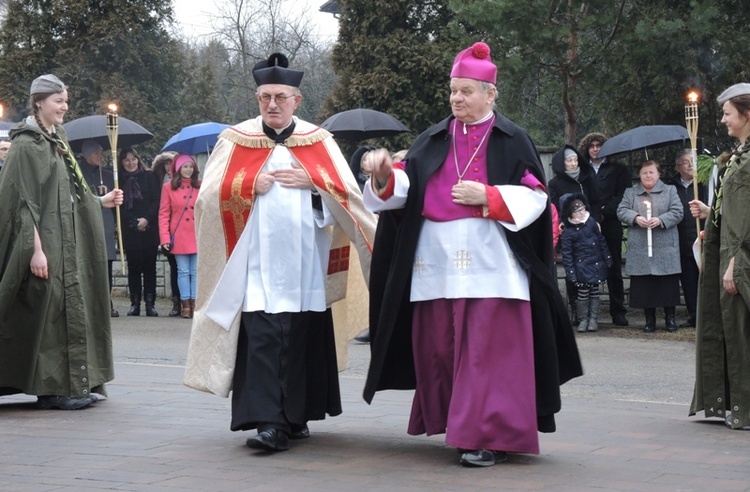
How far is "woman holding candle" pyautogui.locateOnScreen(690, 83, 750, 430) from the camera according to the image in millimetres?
7277

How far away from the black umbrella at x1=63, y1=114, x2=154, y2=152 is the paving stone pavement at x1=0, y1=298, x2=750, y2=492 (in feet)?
20.0

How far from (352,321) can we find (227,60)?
3340cm

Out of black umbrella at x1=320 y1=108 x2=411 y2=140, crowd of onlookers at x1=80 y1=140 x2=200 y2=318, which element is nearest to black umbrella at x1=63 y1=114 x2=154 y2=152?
crowd of onlookers at x1=80 y1=140 x2=200 y2=318

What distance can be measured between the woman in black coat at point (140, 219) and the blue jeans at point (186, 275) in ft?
1.77

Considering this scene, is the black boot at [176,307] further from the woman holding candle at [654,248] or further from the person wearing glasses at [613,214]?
the woman holding candle at [654,248]

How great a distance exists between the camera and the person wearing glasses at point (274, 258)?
659 cm

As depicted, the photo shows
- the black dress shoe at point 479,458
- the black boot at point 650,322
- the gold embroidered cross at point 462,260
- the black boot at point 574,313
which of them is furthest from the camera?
the black boot at point 574,313

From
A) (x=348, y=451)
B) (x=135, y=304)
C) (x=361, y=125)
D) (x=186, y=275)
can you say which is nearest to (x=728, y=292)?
(x=348, y=451)

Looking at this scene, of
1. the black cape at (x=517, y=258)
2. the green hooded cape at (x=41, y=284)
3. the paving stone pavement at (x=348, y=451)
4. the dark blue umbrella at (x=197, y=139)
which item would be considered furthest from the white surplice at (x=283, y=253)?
the dark blue umbrella at (x=197, y=139)

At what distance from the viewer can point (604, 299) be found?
46.6 feet

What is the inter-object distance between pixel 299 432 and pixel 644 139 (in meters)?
7.28

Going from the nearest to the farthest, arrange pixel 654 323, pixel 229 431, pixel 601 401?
pixel 229 431 < pixel 601 401 < pixel 654 323

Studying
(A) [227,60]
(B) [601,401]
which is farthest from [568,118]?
(A) [227,60]

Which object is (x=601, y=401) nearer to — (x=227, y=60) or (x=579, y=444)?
(x=579, y=444)
